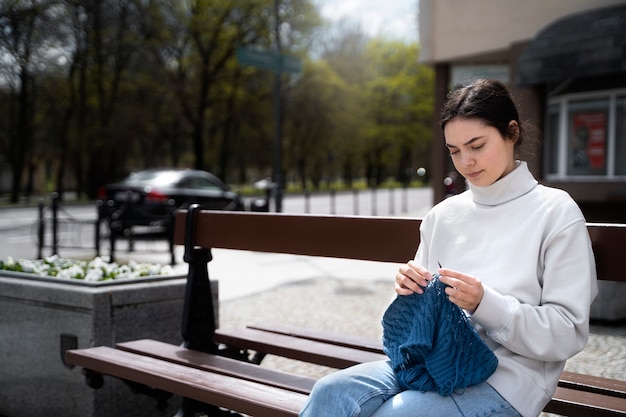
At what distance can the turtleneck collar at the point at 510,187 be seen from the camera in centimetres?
203

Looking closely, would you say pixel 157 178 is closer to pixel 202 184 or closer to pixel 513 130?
pixel 202 184

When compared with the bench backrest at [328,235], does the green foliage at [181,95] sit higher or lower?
higher

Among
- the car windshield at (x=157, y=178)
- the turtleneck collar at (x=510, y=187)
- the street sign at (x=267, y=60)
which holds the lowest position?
the turtleneck collar at (x=510, y=187)

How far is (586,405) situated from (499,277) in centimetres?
69

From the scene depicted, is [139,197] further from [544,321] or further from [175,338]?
[544,321]

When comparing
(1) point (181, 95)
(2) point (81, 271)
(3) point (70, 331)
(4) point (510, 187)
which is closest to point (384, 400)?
(4) point (510, 187)

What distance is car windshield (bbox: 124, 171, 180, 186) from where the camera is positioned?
51.4 ft

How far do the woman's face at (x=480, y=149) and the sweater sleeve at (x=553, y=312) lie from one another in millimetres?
281

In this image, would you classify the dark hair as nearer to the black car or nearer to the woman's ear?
the woman's ear

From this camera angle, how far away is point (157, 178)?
15906mm

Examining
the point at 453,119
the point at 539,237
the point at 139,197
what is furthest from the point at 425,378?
the point at 139,197

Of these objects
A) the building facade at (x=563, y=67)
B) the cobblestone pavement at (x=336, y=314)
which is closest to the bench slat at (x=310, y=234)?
the cobblestone pavement at (x=336, y=314)

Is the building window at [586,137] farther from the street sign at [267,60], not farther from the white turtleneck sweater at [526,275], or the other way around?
the white turtleneck sweater at [526,275]

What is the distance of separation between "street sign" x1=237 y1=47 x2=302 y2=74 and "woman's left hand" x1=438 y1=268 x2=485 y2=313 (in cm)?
1060
